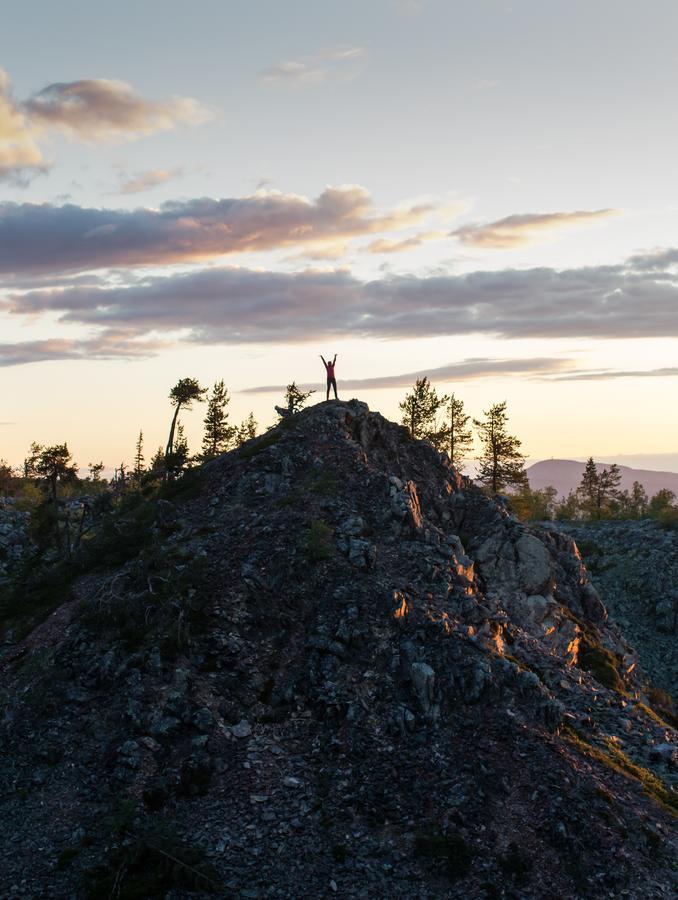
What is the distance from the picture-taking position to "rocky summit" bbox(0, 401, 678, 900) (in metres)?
21.5

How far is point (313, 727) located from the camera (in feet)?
87.5

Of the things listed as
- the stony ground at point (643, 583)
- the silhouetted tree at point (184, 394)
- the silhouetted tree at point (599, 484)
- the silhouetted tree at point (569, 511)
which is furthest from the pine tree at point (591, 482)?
the silhouetted tree at point (184, 394)

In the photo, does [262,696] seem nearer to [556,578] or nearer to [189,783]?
[189,783]

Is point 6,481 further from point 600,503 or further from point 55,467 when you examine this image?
point 600,503

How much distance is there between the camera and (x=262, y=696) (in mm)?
28000

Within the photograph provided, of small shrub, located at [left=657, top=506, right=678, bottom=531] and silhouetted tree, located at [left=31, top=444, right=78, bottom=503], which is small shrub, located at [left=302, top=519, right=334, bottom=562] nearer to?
silhouetted tree, located at [left=31, top=444, right=78, bottom=503]

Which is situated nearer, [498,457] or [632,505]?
[498,457]

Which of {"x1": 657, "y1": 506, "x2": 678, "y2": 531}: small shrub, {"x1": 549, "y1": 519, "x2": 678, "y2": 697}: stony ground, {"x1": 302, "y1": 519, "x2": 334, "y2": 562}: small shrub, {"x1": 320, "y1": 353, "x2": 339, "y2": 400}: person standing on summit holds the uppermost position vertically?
{"x1": 320, "y1": 353, "x2": 339, "y2": 400}: person standing on summit

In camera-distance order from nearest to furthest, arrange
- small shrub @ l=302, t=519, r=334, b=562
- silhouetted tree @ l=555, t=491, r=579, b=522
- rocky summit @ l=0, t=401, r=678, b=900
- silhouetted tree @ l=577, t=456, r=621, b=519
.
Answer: rocky summit @ l=0, t=401, r=678, b=900, small shrub @ l=302, t=519, r=334, b=562, silhouetted tree @ l=555, t=491, r=579, b=522, silhouetted tree @ l=577, t=456, r=621, b=519

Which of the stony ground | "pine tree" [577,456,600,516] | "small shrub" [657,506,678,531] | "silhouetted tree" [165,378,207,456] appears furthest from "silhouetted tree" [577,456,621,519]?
"silhouetted tree" [165,378,207,456]

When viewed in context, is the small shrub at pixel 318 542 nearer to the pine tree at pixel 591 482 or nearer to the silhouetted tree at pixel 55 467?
the silhouetted tree at pixel 55 467

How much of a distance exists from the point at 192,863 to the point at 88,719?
829cm

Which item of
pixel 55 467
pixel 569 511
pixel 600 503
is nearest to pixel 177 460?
pixel 55 467

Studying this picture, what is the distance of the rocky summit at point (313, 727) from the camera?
845 inches
